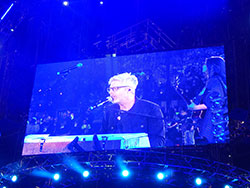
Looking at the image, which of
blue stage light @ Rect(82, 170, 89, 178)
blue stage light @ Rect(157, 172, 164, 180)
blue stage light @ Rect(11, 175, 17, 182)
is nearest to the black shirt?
blue stage light @ Rect(157, 172, 164, 180)

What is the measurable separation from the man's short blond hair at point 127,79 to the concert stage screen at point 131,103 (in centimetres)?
2

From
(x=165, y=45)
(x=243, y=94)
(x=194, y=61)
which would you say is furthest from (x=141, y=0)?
(x=243, y=94)

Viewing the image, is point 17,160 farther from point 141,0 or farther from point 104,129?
point 141,0

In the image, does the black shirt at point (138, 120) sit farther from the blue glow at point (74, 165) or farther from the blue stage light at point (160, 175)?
the blue glow at point (74, 165)

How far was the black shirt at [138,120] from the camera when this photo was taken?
6938 millimetres

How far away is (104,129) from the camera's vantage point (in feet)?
23.7

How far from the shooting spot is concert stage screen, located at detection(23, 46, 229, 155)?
6.86 m

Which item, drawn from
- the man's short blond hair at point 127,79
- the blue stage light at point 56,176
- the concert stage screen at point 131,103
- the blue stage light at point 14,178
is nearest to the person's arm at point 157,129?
the concert stage screen at point 131,103

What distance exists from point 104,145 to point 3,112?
2.89 m

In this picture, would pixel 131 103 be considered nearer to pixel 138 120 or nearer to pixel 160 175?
pixel 138 120

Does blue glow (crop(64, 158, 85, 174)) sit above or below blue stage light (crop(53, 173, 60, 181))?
above

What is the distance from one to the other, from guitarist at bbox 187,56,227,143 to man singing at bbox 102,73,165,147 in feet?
2.59

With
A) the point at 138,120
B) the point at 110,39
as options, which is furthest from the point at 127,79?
the point at 110,39

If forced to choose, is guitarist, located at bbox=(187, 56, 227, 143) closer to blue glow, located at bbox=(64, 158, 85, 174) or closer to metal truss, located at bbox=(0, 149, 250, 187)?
metal truss, located at bbox=(0, 149, 250, 187)
